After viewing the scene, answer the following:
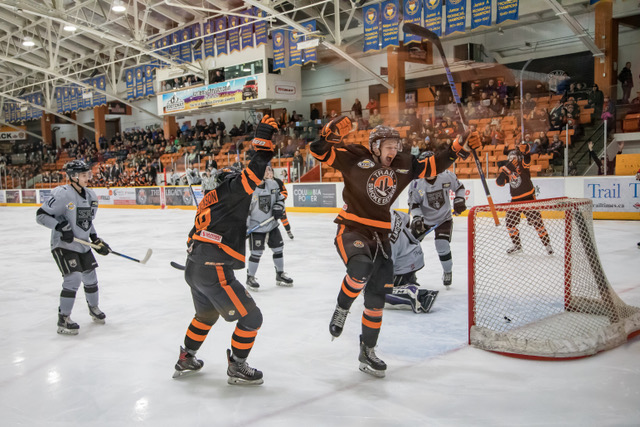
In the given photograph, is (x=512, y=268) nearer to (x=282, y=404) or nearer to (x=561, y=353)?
(x=561, y=353)

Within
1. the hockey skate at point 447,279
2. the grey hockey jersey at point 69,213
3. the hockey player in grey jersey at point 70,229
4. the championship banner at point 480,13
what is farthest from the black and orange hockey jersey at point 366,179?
the championship banner at point 480,13

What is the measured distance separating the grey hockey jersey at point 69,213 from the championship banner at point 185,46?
18.6 meters

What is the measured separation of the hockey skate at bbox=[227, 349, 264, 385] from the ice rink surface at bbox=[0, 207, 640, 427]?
0.13 feet

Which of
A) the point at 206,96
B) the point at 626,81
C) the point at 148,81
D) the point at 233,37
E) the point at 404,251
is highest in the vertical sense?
the point at 233,37

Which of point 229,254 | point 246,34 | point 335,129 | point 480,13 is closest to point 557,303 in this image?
point 335,129

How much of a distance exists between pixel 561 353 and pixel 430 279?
270 centimetres

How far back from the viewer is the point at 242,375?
308 centimetres

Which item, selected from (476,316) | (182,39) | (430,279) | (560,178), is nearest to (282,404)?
(476,316)

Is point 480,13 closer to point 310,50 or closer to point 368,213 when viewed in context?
point 310,50

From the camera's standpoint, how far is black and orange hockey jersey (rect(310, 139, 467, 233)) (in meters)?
3.22

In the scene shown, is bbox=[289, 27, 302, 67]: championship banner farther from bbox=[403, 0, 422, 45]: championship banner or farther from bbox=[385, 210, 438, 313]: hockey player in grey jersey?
bbox=[385, 210, 438, 313]: hockey player in grey jersey

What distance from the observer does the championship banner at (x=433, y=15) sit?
1363 cm

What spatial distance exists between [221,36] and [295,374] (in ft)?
65.2

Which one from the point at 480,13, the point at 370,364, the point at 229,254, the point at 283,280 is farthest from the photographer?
the point at 480,13
